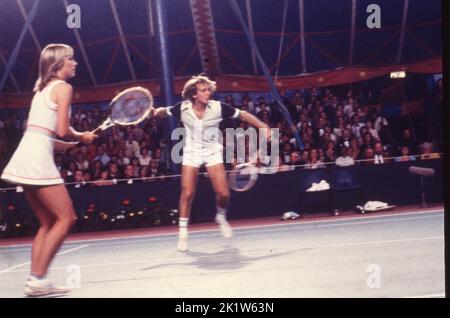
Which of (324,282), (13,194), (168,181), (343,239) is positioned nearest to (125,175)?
(168,181)

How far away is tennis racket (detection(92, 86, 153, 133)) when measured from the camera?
13.8 feet

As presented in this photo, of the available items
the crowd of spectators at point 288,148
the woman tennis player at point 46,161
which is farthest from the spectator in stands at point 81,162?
the woman tennis player at point 46,161

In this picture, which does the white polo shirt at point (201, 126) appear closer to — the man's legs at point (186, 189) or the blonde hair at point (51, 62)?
the man's legs at point (186, 189)

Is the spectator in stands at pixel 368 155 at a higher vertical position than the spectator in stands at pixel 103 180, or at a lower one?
higher

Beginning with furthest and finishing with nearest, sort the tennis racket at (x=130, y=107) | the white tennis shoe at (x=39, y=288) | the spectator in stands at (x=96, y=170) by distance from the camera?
the spectator in stands at (x=96, y=170) → the tennis racket at (x=130, y=107) → the white tennis shoe at (x=39, y=288)

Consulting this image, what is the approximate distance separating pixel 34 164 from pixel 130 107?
1.06 metres

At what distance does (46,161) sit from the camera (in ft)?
11.2

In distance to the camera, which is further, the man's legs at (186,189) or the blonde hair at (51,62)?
the man's legs at (186,189)

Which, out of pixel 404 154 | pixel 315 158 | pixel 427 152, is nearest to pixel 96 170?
pixel 315 158

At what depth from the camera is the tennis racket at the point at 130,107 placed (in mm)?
4191

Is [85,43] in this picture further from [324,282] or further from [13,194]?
[324,282]

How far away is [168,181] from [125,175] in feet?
1.92

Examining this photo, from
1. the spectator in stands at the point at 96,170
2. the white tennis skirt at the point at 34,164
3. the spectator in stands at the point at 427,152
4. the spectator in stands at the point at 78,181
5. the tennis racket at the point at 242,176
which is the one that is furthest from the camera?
the spectator in stands at the point at 427,152

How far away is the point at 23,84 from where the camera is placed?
870 centimetres
